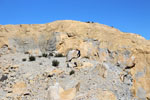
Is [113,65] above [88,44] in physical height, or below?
below

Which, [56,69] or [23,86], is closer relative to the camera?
[23,86]

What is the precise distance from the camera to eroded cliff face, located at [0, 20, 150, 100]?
1436 centimetres

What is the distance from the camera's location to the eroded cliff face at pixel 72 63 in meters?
14.4

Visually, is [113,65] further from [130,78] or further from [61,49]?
[61,49]

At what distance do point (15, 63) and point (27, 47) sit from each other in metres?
5.88

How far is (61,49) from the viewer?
918 inches

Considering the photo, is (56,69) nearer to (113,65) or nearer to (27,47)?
(113,65)

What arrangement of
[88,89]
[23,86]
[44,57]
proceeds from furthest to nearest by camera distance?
[44,57]
[23,86]
[88,89]

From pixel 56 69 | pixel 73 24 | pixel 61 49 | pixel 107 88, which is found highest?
pixel 73 24

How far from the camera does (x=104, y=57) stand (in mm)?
21344

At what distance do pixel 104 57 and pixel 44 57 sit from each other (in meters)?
6.17

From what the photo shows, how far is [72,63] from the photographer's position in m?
18.8

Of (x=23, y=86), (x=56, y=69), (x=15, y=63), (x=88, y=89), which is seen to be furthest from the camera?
(x=15, y=63)

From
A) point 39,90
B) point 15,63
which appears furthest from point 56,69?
point 15,63
